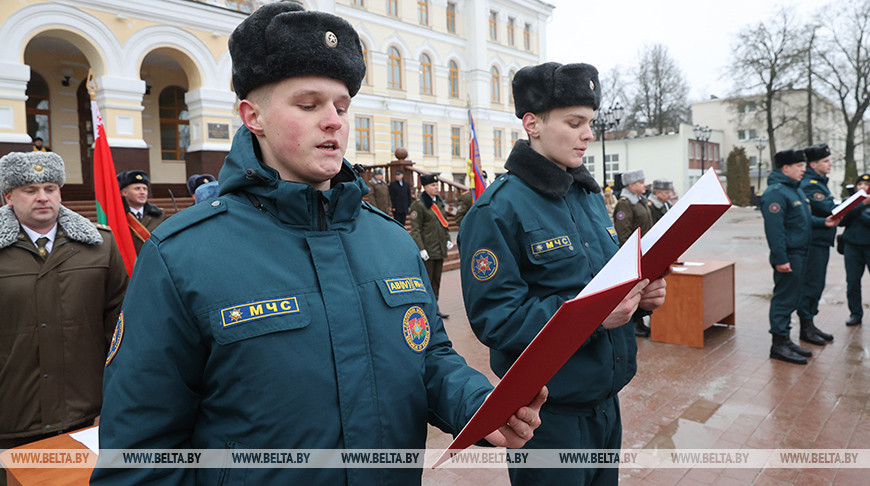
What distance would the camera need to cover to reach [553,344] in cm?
110

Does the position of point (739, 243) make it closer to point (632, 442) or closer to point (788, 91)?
point (632, 442)

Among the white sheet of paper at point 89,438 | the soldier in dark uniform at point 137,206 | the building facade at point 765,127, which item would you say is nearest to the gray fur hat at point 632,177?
the soldier in dark uniform at point 137,206

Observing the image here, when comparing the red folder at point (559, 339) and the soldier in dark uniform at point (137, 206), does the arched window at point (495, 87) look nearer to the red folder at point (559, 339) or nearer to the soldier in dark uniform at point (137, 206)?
the soldier in dark uniform at point (137, 206)

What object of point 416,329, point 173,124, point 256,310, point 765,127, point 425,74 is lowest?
point 416,329

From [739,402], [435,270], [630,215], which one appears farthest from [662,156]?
[739,402]

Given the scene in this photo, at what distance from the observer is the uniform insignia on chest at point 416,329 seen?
4.91 ft

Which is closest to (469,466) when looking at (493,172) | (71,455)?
(71,455)

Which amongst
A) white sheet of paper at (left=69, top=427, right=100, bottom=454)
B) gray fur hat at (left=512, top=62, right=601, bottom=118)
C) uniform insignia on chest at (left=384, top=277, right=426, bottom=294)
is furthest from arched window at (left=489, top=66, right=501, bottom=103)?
uniform insignia on chest at (left=384, top=277, right=426, bottom=294)

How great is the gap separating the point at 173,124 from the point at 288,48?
68.1ft

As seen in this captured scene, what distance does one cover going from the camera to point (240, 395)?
1270 millimetres

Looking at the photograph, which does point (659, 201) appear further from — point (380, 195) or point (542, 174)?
point (380, 195)

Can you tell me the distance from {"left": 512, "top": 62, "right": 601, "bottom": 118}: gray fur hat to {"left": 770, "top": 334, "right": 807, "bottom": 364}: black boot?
474 cm

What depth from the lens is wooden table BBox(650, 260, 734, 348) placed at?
6.37m

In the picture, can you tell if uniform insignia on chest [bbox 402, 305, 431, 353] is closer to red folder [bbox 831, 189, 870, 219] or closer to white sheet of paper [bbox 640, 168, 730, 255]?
white sheet of paper [bbox 640, 168, 730, 255]
